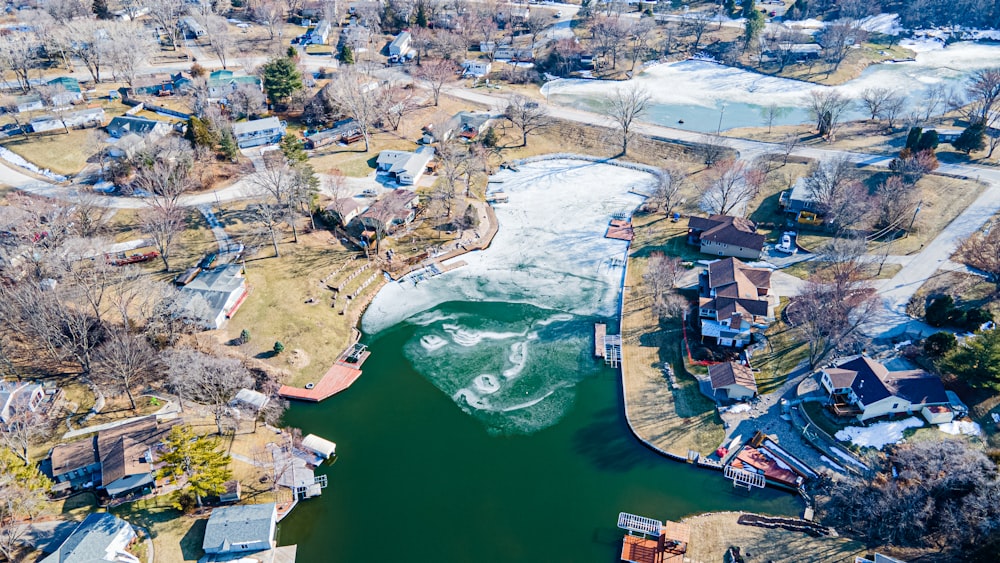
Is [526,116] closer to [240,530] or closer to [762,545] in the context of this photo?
[762,545]

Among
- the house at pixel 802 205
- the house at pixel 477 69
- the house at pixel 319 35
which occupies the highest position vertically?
the house at pixel 319 35

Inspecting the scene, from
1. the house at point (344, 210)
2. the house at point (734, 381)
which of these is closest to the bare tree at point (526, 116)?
the house at point (344, 210)

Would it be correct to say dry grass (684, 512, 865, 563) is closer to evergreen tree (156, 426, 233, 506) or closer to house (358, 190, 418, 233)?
evergreen tree (156, 426, 233, 506)

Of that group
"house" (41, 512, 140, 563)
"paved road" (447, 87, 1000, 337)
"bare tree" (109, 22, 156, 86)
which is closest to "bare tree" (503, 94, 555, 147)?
"paved road" (447, 87, 1000, 337)

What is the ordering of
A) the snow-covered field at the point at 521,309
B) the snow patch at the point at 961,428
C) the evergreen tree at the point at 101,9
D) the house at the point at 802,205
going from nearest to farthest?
the snow patch at the point at 961,428, the snow-covered field at the point at 521,309, the house at the point at 802,205, the evergreen tree at the point at 101,9

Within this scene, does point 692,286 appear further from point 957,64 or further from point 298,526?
point 957,64

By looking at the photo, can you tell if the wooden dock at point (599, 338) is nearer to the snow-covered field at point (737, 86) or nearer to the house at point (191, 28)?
the snow-covered field at point (737, 86)
